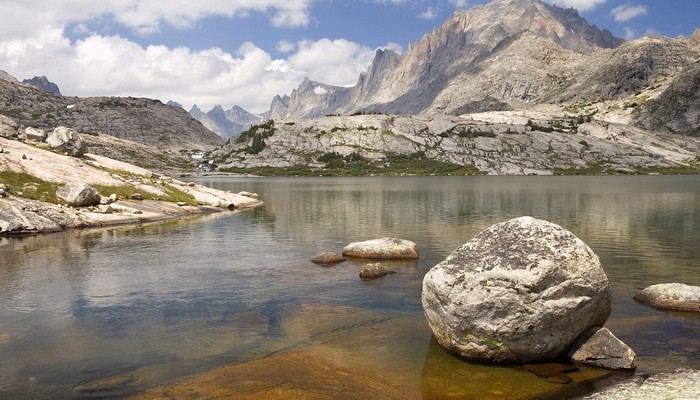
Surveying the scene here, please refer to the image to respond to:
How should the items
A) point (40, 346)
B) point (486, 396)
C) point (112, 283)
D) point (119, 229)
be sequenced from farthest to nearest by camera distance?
point (119, 229) < point (112, 283) < point (40, 346) < point (486, 396)

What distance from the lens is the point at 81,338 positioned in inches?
894

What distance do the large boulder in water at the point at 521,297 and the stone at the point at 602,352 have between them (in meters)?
0.38

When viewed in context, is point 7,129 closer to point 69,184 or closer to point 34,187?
point 34,187

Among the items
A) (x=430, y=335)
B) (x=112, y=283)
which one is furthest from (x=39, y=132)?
(x=430, y=335)

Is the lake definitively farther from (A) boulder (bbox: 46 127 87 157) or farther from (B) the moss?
(A) boulder (bbox: 46 127 87 157)

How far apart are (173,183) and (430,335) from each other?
77.0 metres

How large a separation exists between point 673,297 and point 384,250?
21326 mm

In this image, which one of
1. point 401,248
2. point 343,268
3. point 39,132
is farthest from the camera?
point 39,132

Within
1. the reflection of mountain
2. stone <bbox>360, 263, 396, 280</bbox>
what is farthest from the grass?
stone <bbox>360, 263, 396, 280</bbox>

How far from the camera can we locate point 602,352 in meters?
19.3

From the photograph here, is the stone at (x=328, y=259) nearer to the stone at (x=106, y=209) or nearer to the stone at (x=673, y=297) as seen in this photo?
the stone at (x=673, y=297)

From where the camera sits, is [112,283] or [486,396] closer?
[486,396]

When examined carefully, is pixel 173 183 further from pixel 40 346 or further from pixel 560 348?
pixel 560 348

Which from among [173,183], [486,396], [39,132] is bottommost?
[486,396]
